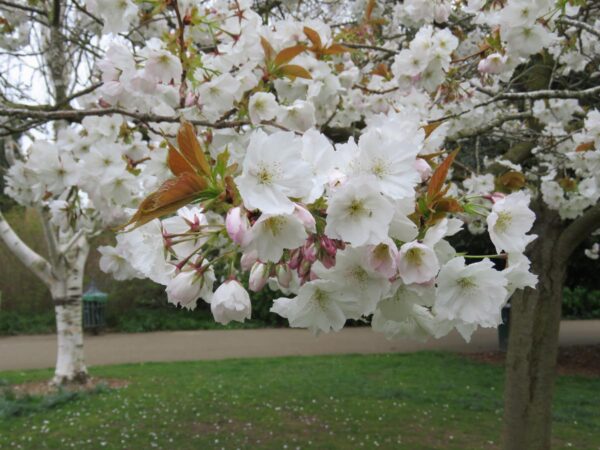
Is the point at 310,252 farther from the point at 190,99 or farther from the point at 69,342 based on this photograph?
the point at 69,342

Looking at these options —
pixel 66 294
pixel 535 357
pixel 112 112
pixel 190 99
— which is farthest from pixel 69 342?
pixel 190 99

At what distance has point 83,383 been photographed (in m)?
7.12

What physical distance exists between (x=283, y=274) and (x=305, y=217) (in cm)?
31

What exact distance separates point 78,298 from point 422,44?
5.80 metres

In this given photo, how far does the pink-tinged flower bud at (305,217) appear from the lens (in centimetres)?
85

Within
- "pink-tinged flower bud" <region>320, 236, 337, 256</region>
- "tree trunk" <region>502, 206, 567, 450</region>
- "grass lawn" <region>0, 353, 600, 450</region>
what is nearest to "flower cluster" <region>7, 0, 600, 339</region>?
"pink-tinged flower bud" <region>320, 236, 337, 256</region>

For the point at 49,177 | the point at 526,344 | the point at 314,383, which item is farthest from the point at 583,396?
the point at 49,177

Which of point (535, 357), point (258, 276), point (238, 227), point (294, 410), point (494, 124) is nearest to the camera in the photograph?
point (238, 227)

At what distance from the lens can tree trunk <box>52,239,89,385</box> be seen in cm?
698

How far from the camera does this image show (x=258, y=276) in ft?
3.59

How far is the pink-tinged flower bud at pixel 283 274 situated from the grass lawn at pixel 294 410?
4099 mm

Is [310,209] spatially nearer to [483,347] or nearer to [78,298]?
[78,298]

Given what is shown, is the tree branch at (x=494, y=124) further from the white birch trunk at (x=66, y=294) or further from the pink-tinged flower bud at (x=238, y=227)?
the white birch trunk at (x=66, y=294)

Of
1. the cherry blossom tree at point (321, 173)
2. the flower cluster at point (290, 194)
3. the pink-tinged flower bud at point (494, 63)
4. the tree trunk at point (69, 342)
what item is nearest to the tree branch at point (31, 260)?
the tree trunk at point (69, 342)
